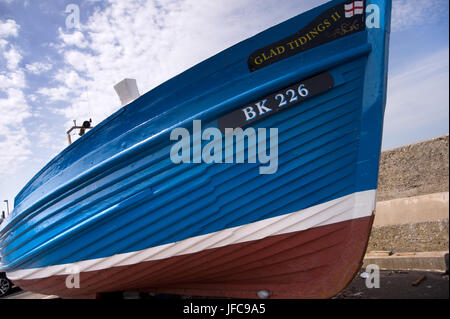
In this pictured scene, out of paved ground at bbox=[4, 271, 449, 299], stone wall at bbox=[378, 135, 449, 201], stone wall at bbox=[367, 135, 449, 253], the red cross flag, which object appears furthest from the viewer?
stone wall at bbox=[378, 135, 449, 201]

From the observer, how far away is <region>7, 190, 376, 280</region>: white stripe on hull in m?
2.45

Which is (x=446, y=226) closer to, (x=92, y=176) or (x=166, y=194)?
(x=166, y=194)

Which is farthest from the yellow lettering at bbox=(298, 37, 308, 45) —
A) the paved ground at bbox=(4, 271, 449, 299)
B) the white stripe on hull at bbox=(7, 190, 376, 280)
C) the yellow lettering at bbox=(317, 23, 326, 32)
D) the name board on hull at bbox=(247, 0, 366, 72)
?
the paved ground at bbox=(4, 271, 449, 299)

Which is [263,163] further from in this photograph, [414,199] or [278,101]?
[414,199]

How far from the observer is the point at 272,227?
250cm

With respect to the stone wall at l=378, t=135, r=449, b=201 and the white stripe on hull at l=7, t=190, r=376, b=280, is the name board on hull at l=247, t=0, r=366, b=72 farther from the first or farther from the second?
the stone wall at l=378, t=135, r=449, b=201

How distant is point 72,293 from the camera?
10.3 ft

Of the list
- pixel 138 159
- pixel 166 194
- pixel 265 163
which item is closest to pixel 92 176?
pixel 138 159

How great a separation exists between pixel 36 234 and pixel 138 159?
4.82 ft

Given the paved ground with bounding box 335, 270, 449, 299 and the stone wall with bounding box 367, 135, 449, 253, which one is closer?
the paved ground with bounding box 335, 270, 449, 299

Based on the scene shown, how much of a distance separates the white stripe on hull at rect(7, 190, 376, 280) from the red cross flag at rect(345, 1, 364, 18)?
1.44 m

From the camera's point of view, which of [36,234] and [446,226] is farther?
[446,226]
